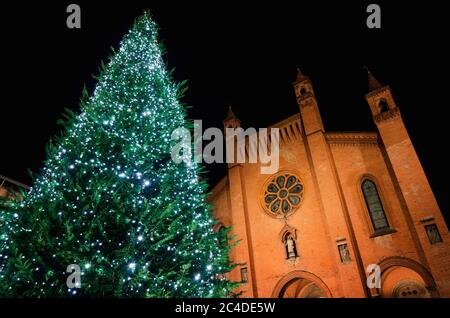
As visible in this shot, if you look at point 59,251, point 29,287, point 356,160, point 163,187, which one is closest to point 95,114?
point 163,187

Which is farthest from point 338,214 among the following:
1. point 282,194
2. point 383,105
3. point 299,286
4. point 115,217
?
point 115,217

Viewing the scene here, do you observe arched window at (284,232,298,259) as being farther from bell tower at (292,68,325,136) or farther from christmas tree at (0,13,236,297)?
christmas tree at (0,13,236,297)

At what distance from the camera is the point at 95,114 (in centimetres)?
692

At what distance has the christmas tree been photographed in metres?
5.31

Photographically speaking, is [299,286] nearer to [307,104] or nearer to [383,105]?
[307,104]

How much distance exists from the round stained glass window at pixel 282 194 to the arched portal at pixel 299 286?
322cm

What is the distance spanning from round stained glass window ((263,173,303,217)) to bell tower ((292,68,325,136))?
2.85m

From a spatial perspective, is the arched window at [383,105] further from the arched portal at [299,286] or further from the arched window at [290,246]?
the arched portal at [299,286]

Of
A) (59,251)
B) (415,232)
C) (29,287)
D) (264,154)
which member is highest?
(264,154)

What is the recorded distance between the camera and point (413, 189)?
13594mm

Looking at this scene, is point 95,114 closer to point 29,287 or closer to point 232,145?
point 29,287

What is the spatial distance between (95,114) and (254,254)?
40.6ft

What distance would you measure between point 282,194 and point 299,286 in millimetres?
4892

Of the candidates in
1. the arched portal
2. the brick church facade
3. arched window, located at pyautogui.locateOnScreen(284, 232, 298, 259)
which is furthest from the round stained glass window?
the arched portal
